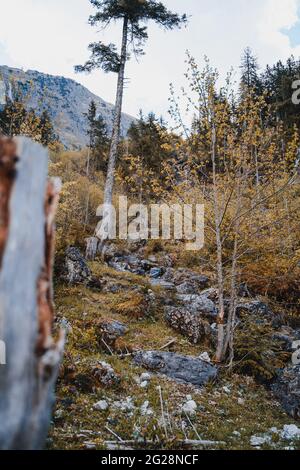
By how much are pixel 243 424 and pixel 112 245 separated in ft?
39.7

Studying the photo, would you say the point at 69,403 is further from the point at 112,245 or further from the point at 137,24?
the point at 137,24

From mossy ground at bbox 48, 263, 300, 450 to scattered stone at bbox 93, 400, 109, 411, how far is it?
0.07 m

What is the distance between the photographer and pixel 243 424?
15.0 feet

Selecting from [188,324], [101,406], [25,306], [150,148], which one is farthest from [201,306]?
[150,148]

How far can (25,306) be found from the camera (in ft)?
5.68

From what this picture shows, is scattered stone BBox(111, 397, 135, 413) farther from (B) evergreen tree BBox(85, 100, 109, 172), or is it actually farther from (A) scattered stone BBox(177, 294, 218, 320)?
(B) evergreen tree BBox(85, 100, 109, 172)

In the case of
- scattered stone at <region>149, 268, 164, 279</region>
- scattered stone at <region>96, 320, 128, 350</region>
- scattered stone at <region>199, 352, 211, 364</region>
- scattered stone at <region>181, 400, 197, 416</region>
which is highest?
scattered stone at <region>149, 268, 164, 279</region>

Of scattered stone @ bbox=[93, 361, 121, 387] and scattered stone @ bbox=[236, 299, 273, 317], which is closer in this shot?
scattered stone @ bbox=[93, 361, 121, 387]

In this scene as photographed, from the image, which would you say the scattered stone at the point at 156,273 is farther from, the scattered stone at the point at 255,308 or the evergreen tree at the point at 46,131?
the evergreen tree at the point at 46,131

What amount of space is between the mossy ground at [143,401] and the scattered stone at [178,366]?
0.19 m

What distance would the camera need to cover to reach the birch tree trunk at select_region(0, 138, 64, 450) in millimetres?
1608

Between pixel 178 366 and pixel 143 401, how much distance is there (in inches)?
53.0

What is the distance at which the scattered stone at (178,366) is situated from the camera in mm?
5758

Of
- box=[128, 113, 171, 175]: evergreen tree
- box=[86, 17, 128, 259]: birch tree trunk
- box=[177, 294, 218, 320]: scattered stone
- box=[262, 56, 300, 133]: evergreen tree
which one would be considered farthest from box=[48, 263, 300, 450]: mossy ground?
box=[262, 56, 300, 133]: evergreen tree
